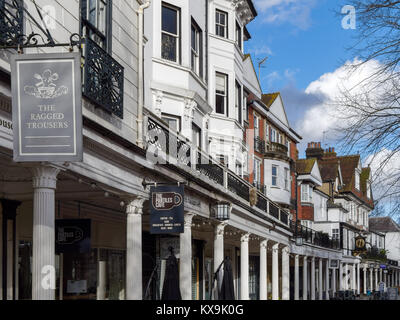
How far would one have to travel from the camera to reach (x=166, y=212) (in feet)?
49.3

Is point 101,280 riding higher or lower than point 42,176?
lower

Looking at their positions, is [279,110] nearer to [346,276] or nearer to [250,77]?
[250,77]

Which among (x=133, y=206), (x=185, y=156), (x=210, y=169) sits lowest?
(x=133, y=206)

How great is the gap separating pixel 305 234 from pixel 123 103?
34360mm

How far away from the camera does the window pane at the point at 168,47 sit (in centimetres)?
2062

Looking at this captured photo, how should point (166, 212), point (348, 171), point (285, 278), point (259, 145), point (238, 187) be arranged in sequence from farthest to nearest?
point (348, 171) → point (259, 145) → point (285, 278) → point (238, 187) → point (166, 212)

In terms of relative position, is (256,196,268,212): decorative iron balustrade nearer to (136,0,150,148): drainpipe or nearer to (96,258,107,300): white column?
(96,258,107,300): white column

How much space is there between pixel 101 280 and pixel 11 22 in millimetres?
12085

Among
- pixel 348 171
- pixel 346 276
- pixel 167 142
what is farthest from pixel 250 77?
pixel 348 171

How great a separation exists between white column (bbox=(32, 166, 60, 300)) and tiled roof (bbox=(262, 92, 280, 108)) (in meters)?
36.5

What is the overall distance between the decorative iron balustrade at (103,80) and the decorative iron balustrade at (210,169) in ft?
22.7

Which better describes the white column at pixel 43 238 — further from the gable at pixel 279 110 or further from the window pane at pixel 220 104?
the gable at pixel 279 110

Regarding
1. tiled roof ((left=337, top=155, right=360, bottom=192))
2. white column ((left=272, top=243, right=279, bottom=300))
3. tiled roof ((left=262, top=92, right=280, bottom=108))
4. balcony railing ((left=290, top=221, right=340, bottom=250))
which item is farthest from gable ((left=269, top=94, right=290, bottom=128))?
tiled roof ((left=337, top=155, right=360, bottom=192))

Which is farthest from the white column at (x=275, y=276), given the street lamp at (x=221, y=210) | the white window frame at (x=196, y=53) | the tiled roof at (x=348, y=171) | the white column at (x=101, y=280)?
the tiled roof at (x=348, y=171)
